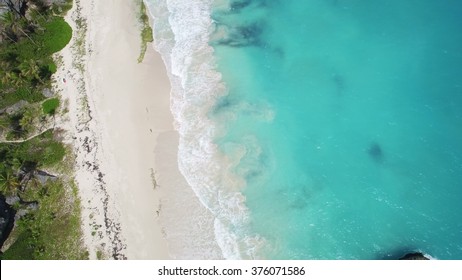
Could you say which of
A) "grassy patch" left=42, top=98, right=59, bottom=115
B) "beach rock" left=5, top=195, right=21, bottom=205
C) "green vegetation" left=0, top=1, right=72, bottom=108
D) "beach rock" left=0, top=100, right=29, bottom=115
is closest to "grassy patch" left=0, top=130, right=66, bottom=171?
"grassy patch" left=42, top=98, right=59, bottom=115

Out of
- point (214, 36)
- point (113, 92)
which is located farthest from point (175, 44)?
point (113, 92)

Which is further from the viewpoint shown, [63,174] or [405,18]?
[405,18]

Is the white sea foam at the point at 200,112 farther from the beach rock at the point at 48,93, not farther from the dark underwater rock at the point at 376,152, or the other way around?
the beach rock at the point at 48,93

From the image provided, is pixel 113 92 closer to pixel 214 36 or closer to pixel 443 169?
pixel 214 36

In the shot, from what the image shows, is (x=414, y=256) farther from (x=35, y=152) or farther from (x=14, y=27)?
(x=14, y=27)

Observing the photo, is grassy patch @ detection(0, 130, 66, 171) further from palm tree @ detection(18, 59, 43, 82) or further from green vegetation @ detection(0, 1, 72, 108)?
palm tree @ detection(18, 59, 43, 82)
